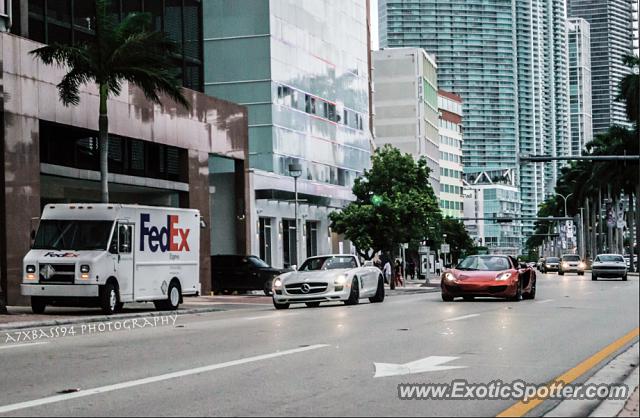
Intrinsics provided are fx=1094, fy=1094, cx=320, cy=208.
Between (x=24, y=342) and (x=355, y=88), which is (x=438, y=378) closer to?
(x=24, y=342)

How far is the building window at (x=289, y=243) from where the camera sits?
64500 millimetres

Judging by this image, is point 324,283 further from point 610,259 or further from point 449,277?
point 610,259

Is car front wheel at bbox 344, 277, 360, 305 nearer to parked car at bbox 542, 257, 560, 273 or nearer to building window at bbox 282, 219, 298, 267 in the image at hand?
building window at bbox 282, 219, 298, 267

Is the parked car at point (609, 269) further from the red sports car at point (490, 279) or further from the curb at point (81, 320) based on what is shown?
the curb at point (81, 320)

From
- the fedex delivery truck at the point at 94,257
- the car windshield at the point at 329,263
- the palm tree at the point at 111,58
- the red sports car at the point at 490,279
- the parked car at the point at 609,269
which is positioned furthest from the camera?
the parked car at the point at 609,269

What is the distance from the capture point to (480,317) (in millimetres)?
21453

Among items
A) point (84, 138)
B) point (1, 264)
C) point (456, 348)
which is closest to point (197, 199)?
point (84, 138)

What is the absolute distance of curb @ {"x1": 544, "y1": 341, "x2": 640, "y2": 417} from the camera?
857cm

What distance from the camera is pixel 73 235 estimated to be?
27969mm

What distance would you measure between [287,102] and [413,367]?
5347cm

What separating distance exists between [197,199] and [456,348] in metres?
33.2

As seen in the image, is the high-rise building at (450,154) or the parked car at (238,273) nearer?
the parked car at (238,273)

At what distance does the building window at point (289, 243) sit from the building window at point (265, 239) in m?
2.26

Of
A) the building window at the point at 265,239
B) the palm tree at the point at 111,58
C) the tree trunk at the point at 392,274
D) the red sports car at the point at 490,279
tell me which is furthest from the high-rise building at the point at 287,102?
the red sports car at the point at 490,279
